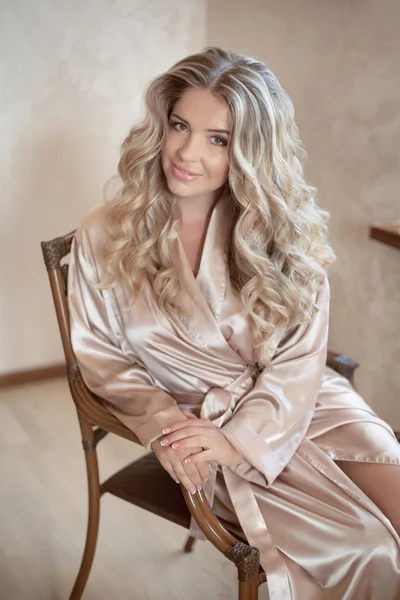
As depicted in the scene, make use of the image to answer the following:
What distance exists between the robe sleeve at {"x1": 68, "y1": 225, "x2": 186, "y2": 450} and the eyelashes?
1.08 feet

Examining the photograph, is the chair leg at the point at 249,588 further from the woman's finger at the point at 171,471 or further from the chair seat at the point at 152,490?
the woman's finger at the point at 171,471

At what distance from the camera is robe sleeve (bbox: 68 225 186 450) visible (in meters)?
1.70

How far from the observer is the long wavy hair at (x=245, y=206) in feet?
5.19

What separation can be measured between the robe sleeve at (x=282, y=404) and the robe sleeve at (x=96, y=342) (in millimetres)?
Answer: 210

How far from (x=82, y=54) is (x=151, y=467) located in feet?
5.56

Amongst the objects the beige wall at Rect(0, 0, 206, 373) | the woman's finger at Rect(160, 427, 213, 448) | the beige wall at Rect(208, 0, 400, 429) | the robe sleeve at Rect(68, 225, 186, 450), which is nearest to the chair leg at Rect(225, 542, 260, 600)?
the woman's finger at Rect(160, 427, 213, 448)

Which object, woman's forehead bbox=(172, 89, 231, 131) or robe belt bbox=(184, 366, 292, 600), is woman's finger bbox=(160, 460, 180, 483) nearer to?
robe belt bbox=(184, 366, 292, 600)

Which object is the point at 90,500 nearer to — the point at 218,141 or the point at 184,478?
the point at 184,478

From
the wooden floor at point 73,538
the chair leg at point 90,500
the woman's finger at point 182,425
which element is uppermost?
the woman's finger at point 182,425

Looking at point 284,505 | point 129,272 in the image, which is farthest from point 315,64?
point 284,505

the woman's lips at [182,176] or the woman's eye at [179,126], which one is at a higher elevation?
the woman's eye at [179,126]

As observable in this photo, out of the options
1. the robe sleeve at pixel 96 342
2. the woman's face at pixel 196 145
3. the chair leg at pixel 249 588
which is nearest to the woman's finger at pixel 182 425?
the robe sleeve at pixel 96 342

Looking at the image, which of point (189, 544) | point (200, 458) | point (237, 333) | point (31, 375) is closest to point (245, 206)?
point (237, 333)

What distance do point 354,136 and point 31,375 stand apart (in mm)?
1626
